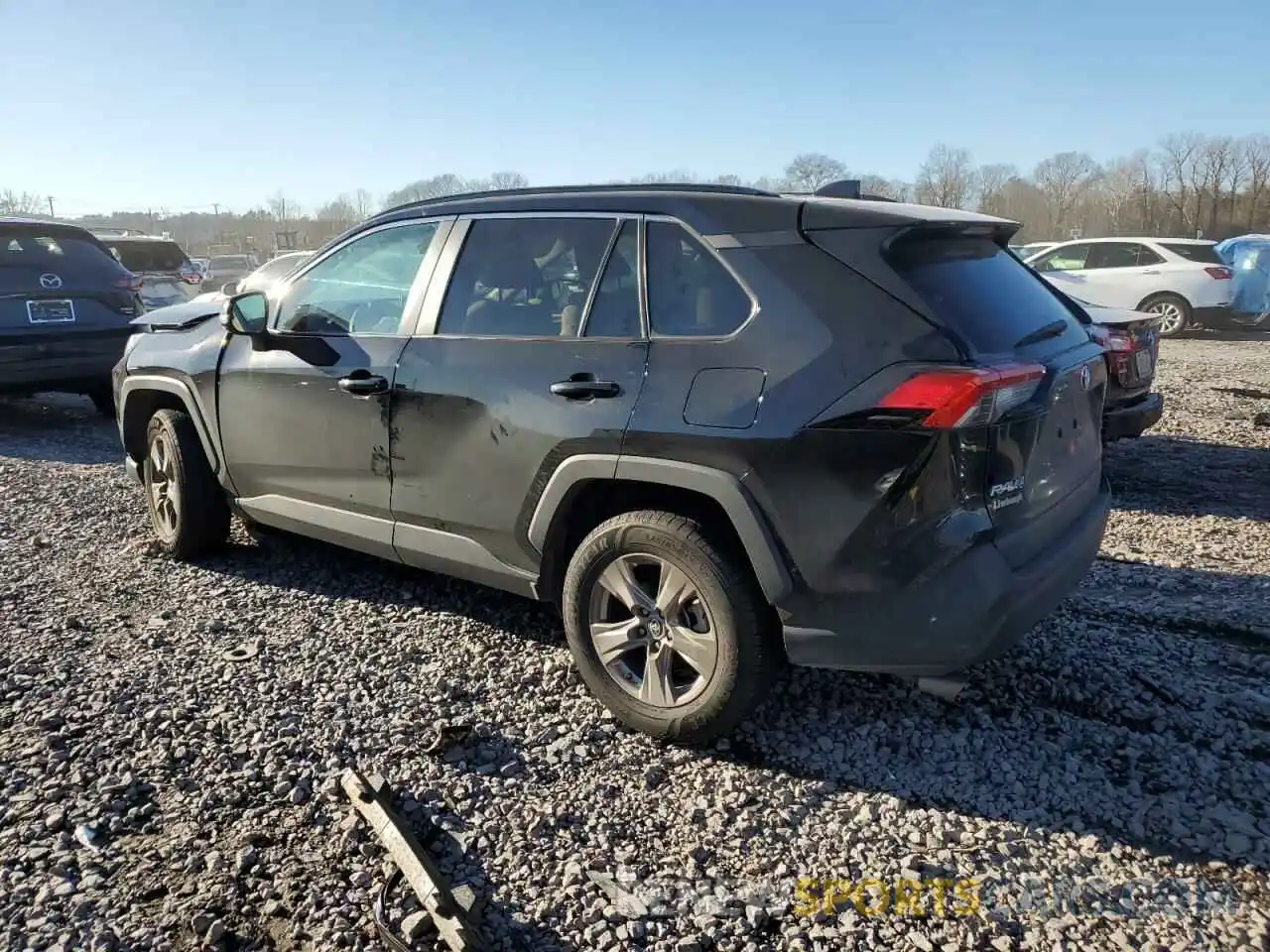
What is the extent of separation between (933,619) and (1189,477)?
5.09 m

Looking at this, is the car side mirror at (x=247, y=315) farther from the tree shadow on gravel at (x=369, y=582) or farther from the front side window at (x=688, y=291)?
the front side window at (x=688, y=291)

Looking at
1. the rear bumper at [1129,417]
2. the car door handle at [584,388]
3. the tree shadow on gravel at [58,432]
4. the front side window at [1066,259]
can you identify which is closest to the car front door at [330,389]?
the car door handle at [584,388]

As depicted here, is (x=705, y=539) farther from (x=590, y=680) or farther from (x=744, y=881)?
(x=744, y=881)

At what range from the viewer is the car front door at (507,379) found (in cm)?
322

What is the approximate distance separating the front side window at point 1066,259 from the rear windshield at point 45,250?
563 inches

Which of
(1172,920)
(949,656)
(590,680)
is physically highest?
(949,656)

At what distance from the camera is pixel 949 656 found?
2752 mm

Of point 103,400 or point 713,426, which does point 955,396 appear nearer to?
point 713,426

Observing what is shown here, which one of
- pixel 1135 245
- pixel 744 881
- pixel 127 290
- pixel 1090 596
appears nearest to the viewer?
pixel 744 881

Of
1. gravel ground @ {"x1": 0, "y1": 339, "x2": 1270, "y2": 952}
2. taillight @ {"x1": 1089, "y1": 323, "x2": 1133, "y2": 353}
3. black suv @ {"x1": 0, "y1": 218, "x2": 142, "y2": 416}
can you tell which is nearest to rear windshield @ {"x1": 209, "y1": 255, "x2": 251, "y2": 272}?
black suv @ {"x1": 0, "y1": 218, "x2": 142, "y2": 416}

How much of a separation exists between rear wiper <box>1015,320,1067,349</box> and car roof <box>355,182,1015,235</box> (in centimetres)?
39

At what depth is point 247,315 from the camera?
14.3 ft

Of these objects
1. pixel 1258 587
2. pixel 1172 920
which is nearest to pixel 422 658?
pixel 1172 920

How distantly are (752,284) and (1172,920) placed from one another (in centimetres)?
204
